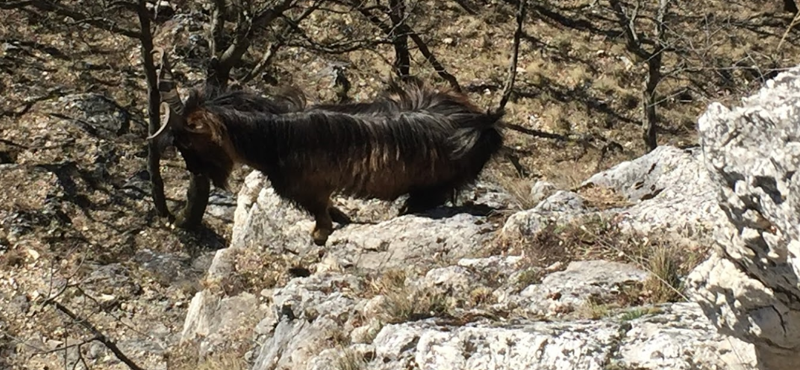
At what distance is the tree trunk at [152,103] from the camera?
1065 centimetres

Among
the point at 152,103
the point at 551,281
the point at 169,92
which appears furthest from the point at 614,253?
the point at 152,103

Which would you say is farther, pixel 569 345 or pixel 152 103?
pixel 152 103

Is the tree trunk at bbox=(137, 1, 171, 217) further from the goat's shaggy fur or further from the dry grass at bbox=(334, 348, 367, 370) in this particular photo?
the dry grass at bbox=(334, 348, 367, 370)

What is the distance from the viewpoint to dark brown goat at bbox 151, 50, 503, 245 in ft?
25.4

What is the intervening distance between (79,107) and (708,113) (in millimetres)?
13040

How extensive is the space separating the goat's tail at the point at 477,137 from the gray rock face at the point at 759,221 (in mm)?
4536

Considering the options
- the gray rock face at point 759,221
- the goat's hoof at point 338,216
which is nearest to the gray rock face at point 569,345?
the gray rock face at point 759,221

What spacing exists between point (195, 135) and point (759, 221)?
222 inches

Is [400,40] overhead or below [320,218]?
overhead

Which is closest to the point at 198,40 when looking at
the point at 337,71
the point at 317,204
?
the point at 337,71

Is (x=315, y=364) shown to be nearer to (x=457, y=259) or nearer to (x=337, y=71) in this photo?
(x=457, y=259)

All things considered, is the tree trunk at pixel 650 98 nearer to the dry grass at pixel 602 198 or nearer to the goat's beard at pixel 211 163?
the dry grass at pixel 602 198

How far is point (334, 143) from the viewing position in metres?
7.82

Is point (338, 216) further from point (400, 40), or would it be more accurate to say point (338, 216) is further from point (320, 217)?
point (400, 40)
